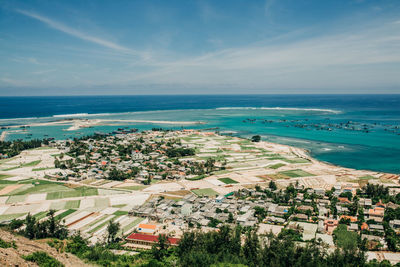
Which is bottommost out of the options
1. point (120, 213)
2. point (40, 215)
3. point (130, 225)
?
point (130, 225)

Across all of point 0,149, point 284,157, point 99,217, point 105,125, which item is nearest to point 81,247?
point 99,217

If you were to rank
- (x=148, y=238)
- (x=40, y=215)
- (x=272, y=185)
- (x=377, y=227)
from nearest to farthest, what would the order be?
(x=148, y=238) → (x=377, y=227) → (x=40, y=215) → (x=272, y=185)

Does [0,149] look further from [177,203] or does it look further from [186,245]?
[186,245]

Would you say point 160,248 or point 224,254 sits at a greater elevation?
point 224,254

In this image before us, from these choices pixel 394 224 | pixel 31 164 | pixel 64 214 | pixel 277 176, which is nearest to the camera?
pixel 394 224

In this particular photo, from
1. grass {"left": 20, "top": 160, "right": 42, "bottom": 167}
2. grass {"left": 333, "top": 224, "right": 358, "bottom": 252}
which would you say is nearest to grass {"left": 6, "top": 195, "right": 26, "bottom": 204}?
grass {"left": 20, "top": 160, "right": 42, "bottom": 167}

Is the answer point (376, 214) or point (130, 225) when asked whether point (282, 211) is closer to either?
point (376, 214)

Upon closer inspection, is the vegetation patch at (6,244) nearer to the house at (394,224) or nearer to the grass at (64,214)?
the grass at (64,214)

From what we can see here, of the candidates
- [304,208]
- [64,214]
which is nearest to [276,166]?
[304,208]

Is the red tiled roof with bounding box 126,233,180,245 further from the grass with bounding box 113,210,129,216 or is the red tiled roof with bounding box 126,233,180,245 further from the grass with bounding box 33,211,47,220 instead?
the grass with bounding box 33,211,47,220
